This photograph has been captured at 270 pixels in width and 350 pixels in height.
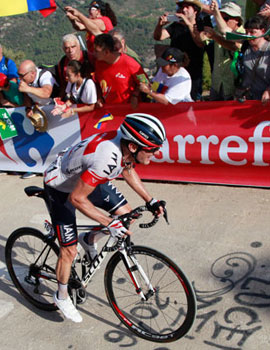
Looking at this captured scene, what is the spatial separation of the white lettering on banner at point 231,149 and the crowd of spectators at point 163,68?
0.60 meters

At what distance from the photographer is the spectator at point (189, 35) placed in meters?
5.99

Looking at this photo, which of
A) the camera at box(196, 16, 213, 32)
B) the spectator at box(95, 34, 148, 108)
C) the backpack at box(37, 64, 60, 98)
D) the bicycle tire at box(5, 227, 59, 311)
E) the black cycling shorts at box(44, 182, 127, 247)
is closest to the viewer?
the black cycling shorts at box(44, 182, 127, 247)

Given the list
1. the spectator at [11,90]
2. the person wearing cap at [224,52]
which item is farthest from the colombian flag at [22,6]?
the person wearing cap at [224,52]

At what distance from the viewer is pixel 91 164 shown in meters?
2.91

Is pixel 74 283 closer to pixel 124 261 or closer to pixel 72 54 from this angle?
pixel 124 261

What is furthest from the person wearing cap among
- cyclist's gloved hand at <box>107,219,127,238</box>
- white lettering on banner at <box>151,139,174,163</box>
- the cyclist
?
cyclist's gloved hand at <box>107,219,127,238</box>

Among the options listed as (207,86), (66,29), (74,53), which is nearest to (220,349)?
(74,53)

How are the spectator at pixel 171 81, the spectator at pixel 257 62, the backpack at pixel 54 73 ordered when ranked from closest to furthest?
the spectator at pixel 257 62
the spectator at pixel 171 81
the backpack at pixel 54 73

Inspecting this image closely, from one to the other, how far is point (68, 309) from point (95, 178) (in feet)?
4.44

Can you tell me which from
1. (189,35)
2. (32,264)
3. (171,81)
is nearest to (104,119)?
(171,81)

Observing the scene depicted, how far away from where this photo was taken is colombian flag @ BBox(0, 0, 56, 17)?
21.6 ft

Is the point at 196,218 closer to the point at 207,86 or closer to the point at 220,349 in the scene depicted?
the point at 220,349

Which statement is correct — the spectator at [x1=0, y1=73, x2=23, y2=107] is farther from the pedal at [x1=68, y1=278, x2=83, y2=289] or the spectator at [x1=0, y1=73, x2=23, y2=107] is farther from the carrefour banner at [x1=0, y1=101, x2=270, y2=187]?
the pedal at [x1=68, y1=278, x2=83, y2=289]

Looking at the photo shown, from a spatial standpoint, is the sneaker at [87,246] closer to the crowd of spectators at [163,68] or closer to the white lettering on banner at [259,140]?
the crowd of spectators at [163,68]
